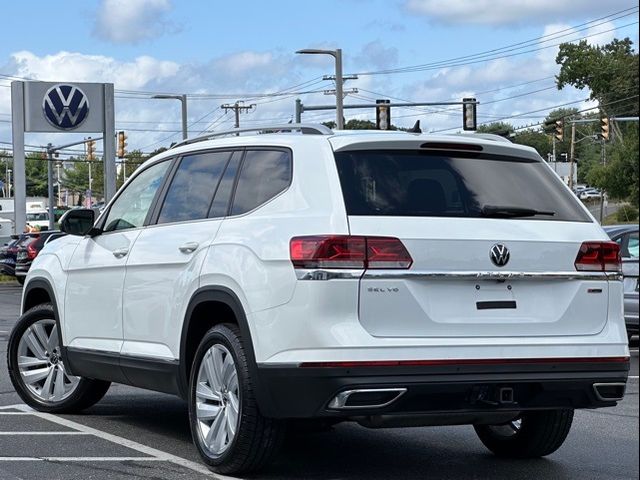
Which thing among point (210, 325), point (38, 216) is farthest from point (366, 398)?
point (38, 216)

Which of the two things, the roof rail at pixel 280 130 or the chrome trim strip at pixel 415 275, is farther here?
the roof rail at pixel 280 130

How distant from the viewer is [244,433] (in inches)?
232

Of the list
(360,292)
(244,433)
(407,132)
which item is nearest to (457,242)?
(360,292)

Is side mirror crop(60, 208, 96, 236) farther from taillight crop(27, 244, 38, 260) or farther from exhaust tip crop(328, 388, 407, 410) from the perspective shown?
taillight crop(27, 244, 38, 260)

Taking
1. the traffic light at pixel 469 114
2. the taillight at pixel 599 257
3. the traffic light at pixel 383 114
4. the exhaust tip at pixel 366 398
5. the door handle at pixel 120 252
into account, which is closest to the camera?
the exhaust tip at pixel 366 398

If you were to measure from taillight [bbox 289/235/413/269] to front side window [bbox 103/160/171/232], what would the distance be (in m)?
2.10

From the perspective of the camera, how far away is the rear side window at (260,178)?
621 centimetres

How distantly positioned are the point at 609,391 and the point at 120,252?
124 inches

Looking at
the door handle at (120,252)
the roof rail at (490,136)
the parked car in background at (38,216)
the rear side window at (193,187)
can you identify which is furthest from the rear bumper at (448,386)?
the parked car in background at (38,216)

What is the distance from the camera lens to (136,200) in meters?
7.70

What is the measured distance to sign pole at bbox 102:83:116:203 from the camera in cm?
3841

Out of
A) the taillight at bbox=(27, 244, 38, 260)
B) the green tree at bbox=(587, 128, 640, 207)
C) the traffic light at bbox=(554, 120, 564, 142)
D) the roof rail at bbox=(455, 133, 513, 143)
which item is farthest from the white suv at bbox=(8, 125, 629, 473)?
the taillight at bbox=(27, 244, 38, 260)

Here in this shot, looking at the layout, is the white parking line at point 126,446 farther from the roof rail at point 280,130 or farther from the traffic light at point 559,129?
the traffic light at point 559,129

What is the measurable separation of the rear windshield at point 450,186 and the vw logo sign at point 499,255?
235mm
